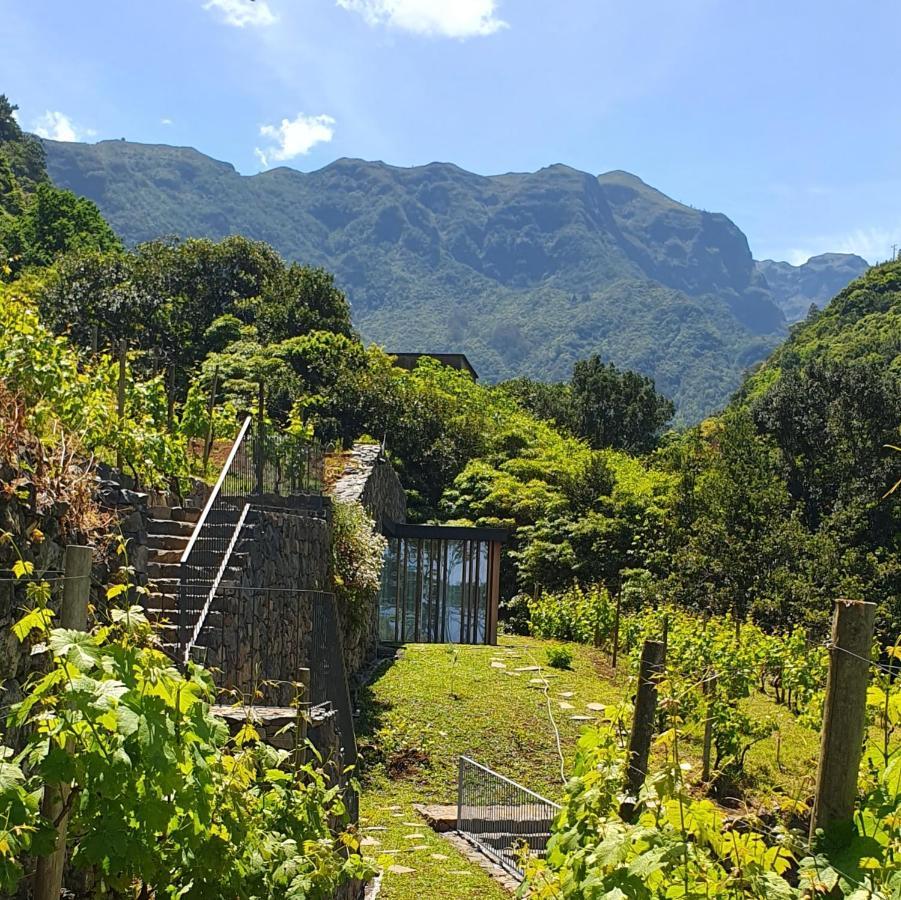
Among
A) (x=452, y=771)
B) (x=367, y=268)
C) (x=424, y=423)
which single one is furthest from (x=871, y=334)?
(x=367, y=268)

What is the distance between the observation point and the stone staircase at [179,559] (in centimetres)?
755

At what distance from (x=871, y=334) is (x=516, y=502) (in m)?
25.5

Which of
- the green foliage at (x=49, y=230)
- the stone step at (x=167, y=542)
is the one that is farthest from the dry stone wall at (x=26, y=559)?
the green foliage at (x=49, y=230)

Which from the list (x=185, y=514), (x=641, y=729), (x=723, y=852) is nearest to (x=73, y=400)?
(x=185, y=514)

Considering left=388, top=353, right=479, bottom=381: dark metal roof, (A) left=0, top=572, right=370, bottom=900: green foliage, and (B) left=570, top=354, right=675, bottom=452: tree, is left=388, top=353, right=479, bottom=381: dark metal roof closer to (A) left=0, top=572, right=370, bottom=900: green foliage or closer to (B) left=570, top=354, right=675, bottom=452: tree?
(B) left=570, top=354, right=675, bottom=452: tree

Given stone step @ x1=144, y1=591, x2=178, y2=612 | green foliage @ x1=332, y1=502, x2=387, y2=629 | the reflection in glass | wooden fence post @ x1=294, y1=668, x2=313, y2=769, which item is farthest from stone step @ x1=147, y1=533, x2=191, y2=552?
the reflection in glass

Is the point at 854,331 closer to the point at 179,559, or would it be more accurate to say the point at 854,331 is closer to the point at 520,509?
the point at 520,509

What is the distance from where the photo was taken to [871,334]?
4550cm

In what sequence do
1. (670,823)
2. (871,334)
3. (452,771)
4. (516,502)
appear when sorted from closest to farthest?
(670,823) < (452,771) < (516,502) < (871,334)

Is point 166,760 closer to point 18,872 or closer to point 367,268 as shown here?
point 18,872

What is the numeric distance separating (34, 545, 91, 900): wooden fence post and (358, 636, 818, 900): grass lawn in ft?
14.8

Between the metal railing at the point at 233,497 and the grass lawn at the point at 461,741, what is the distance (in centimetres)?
205

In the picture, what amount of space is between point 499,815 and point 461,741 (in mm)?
2921

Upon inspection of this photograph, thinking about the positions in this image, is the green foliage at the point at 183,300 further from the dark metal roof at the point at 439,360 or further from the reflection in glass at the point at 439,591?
the reflection in glass at the point at 439,591
